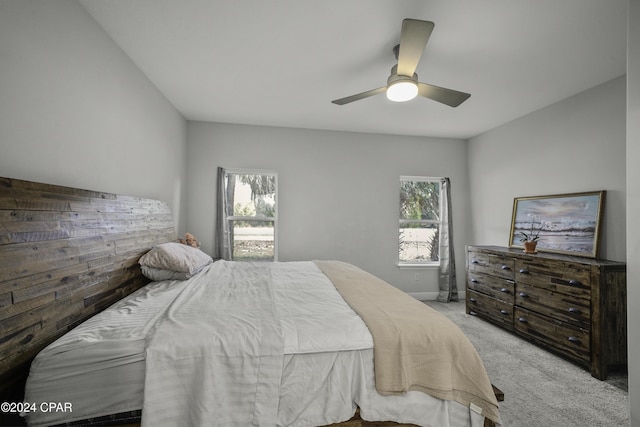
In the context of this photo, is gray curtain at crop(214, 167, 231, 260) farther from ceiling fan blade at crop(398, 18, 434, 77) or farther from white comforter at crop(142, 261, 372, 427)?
ceiling fan blade at crop(398, 18, 434, 77)

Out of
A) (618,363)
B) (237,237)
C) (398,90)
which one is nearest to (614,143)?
(618,363)

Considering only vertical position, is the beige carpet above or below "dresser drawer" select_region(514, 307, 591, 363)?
below

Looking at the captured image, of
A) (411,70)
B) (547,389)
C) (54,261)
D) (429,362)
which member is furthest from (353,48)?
(547,389)

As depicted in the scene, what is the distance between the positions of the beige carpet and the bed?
0.95 meters

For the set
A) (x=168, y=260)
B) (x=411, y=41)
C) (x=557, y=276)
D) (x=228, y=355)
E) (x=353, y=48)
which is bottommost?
(x=228, y=355)

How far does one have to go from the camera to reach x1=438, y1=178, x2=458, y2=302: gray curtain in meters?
4.44

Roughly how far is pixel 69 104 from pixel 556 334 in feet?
14.4

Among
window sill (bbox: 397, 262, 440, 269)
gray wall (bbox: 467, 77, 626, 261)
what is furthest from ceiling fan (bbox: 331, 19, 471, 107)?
window sill (bbox: 397, 262, 440, 269)

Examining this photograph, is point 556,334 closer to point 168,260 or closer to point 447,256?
point 447,256

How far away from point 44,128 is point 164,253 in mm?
1169

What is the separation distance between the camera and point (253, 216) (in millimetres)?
4176

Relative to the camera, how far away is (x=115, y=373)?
48.5 inches

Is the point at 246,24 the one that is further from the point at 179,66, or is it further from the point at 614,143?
the point at 614,143

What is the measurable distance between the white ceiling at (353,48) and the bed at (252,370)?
144 centimetres
